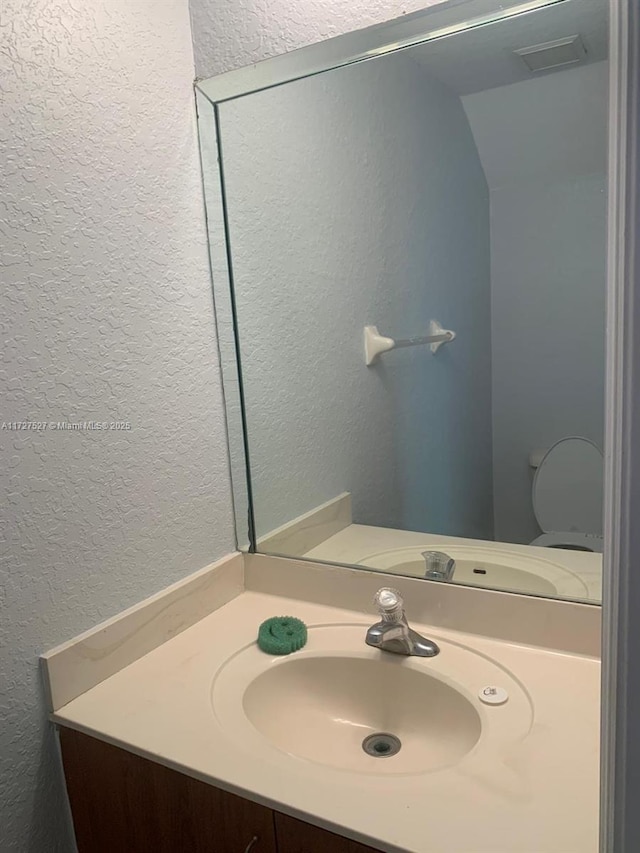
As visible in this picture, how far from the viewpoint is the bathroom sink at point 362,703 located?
3.17 ft

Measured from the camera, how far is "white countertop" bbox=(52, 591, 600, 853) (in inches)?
27.5

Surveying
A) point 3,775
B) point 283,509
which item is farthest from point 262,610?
point 3,775

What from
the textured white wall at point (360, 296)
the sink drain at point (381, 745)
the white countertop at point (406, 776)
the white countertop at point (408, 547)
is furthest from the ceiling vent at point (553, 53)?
the sink drain at point (381, 745)

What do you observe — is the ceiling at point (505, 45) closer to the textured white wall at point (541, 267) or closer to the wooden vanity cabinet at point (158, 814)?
the textured white wall at point (541, 267)

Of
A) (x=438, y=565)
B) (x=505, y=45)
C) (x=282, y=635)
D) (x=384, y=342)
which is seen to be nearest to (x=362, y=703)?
(x=282, y=635)

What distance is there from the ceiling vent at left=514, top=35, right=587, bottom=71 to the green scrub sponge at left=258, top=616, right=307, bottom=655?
3.46ft

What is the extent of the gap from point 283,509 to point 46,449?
1.81ft

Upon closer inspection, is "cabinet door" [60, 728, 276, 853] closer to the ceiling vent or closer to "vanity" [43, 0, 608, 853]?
"vanity" [43, 0, 608, 853]

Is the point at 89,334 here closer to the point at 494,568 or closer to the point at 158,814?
the point at 158,814

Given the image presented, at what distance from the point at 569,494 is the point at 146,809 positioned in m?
0.87

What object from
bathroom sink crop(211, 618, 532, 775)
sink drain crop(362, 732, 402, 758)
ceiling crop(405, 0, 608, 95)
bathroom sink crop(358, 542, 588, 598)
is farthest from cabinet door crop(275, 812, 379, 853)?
ceiling crop(405, 0, 608, 95)

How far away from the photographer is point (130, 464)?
1.06 m

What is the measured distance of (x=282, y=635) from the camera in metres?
1.11

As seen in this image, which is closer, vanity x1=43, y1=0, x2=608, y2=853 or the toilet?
vanity x1=43, y1=0, x2=608, y2=853
